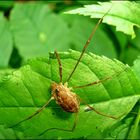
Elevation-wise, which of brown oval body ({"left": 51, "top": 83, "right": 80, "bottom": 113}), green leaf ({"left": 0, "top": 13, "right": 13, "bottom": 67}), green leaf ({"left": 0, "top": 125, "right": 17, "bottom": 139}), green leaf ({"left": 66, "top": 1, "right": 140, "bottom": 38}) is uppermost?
green leaf ({"left": 66, "top": 1, "right": 140, "bottom": 38})

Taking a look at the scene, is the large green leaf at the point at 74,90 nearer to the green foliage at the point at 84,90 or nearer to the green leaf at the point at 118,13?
the green foliage at the point at 84,90

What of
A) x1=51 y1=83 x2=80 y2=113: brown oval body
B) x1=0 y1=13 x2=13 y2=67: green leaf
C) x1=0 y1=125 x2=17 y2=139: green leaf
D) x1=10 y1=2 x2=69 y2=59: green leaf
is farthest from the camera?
x1=10 y1=2 x2=69 y2=59: green leaf

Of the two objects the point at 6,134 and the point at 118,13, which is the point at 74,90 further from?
the point at 6,134

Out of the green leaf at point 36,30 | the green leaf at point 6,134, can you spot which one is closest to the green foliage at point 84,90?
the green leaf at point 6,134

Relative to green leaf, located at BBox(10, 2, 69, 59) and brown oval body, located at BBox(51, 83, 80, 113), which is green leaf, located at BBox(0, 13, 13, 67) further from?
brown oval body, located at BBox(51, 83, 80, 113)

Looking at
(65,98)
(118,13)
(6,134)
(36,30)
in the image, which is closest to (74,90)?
(65,98)

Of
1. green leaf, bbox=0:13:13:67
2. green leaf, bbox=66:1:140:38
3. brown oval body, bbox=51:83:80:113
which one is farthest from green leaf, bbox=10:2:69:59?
green leaf, bbox=66:1:140:38
